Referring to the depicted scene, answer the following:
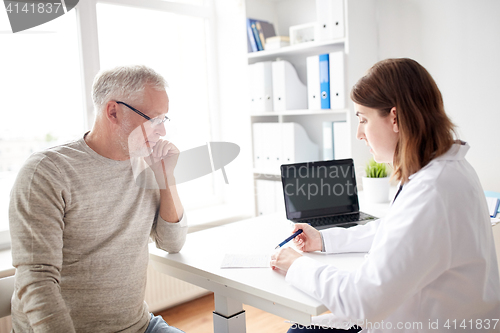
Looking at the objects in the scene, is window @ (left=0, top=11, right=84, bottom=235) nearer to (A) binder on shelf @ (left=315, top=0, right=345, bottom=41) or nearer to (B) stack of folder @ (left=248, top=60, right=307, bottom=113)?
(B) stack of folder @ (left=248, top=60, right=307, bottom=113)

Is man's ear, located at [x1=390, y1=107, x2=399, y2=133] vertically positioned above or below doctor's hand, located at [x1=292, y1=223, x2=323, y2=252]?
above

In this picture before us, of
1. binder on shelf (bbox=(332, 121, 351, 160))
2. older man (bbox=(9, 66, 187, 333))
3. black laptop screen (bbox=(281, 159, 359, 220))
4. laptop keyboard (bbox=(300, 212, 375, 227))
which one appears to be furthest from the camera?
binder on shelf (bbox=(332, 121, 351, 160))

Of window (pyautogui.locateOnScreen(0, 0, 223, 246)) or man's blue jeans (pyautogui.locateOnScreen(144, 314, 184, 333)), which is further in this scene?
window (pyautogui.locateOnScreen(0, 0, 223, 246))

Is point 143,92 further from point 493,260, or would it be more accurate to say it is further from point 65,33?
point 65,33

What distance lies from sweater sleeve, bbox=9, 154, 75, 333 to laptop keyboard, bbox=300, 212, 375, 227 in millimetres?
980

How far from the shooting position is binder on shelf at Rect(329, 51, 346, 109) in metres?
2.33

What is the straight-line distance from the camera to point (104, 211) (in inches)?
53.2

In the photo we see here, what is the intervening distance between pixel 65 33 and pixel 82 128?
531 mm

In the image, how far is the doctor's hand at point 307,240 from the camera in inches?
57.1

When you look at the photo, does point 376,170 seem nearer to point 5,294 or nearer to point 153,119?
point 153,119

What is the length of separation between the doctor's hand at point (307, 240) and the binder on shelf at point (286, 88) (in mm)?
1328

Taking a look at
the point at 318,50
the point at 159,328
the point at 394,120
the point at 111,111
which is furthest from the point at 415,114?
the point at 318,50

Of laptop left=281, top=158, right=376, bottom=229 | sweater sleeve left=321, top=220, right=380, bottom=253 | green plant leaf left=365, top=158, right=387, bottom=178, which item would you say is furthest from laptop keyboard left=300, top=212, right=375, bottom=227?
green plant leaf left=365, top=158, right=387, bottom=178

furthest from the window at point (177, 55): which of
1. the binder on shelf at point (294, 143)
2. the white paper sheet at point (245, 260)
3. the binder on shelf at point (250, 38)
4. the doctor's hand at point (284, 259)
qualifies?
the doctor's hand at point (284, 259)
